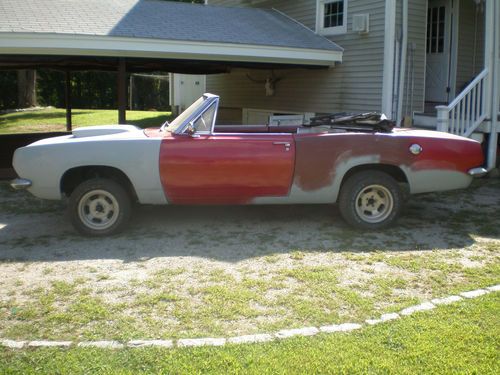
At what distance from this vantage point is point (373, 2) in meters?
11.4

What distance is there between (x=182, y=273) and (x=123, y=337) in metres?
1.29

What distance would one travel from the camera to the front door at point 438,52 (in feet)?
39.3

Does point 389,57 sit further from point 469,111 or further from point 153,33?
point 153,33

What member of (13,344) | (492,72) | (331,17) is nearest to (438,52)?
(331,17)

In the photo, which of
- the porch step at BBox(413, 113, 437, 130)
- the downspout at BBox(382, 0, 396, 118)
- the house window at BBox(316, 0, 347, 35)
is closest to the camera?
the porch step at BBox(413, 113, 437, 130)

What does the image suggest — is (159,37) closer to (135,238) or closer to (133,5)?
(133,5)

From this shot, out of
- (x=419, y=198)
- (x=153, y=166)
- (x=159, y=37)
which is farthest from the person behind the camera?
(x=159, y=37)

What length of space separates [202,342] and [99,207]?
116 inches

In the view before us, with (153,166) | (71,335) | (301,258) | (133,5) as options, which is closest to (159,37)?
(133,5)

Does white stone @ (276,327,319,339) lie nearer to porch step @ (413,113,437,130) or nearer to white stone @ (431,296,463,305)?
white stone @ (431,296,463,305)

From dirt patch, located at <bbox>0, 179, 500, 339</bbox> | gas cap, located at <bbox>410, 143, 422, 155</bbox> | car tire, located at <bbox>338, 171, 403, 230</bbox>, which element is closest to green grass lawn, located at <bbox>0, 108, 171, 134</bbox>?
dirt patch, located at <bbox>0, 179, 500, 339</bbox>

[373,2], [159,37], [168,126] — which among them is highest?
[373,2]

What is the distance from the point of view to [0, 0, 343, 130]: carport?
9588mm

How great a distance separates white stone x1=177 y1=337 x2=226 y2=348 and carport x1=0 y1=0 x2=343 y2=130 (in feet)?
24.0
